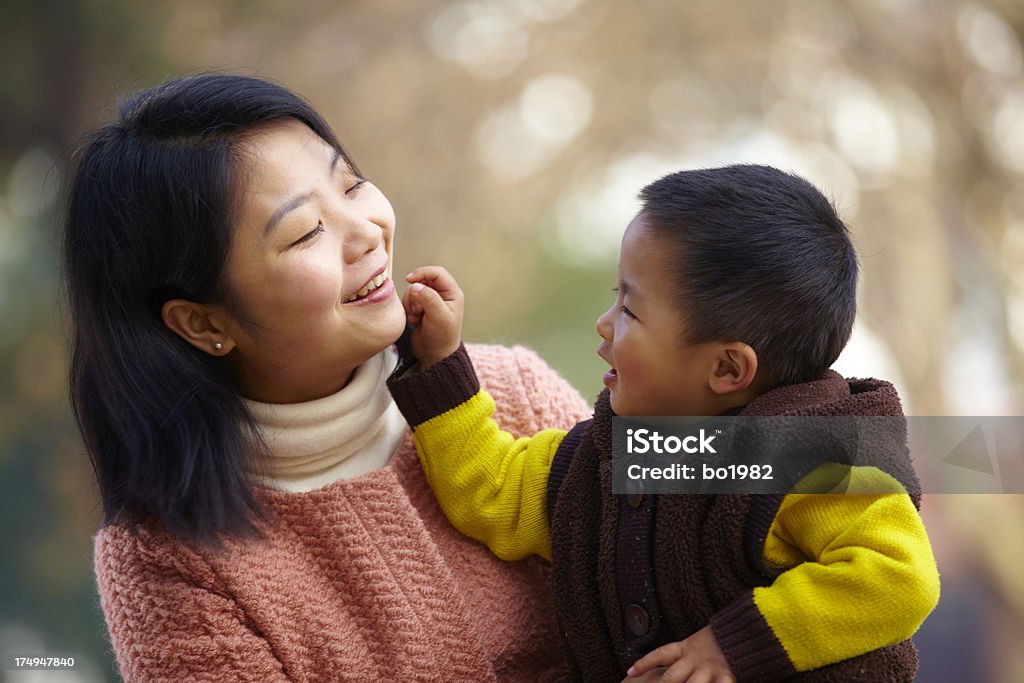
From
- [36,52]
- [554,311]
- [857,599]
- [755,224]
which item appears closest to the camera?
[857,599]

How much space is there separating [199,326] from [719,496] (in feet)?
2.08

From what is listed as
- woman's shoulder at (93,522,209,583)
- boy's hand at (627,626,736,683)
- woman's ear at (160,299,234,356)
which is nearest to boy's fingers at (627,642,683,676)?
boy's hand at (627,626,736,683)

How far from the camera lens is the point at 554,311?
3.22m

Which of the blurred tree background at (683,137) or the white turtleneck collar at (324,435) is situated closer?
the white turtleneck collar at (324,435)

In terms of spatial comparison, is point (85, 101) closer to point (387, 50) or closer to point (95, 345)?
point (387, 50)

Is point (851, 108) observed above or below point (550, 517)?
above

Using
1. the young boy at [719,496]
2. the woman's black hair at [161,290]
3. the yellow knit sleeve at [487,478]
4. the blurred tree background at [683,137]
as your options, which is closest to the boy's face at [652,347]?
the young boy at [719,496]

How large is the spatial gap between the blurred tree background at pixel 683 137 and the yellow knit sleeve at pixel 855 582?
6.66 feet

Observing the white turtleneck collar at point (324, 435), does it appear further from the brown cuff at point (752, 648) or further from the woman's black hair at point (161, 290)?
the brown cuff at point (752, 648)

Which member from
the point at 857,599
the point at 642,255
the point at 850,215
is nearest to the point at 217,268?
the point at 642,255

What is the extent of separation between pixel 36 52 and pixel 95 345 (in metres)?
2.19

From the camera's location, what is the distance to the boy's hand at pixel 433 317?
1.31 meters

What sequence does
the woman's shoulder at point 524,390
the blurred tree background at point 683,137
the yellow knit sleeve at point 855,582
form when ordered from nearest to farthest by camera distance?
1. the yellow knit sleeve at point 855,582
2. the woman's shoulder at point 524,390
3. the blurred tree background at point 683,137

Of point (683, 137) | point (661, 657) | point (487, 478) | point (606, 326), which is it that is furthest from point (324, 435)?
point (683, 137)
